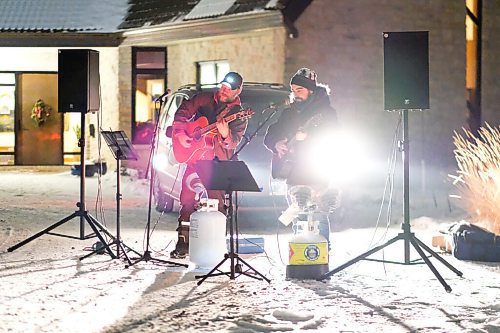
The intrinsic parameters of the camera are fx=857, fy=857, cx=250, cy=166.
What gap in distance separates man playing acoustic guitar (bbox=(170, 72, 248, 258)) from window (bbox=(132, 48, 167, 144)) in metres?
→ 11.1

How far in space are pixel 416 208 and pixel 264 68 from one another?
14.3 ft

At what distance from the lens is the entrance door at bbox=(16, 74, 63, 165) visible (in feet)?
72.4

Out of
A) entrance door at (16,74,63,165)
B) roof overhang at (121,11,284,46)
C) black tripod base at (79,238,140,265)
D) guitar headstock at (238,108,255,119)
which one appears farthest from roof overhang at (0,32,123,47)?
guitar headstock at (238,108,255,119)

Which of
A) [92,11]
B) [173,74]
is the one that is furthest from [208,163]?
[92,11]

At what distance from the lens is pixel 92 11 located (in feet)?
69.8

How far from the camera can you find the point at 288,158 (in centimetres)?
820

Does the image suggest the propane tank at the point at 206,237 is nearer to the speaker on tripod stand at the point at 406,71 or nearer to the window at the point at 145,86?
the speaker on tripod stand at the point at 406,71

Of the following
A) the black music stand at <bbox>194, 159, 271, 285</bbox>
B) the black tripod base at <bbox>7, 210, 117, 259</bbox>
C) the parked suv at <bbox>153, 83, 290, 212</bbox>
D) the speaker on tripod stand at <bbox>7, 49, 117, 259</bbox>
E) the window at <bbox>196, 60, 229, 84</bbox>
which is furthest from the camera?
the window at <bbox>196, 60, 229, 84</bbox>

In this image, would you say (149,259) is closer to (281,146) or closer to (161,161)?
(281,146)

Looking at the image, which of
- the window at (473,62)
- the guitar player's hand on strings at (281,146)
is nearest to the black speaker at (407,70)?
the guitar player's hand on strings at (281,146)

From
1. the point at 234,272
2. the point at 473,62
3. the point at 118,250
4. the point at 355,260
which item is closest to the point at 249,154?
the point at 118,250

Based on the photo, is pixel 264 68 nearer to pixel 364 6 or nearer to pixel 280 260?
pixel 364 6

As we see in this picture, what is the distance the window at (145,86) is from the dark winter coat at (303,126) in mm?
11909

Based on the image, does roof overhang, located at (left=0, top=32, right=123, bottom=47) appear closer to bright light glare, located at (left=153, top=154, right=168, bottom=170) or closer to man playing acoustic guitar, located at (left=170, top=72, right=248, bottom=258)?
bright light glare, located at (left=153, top=154, right=168, bottom=170)
